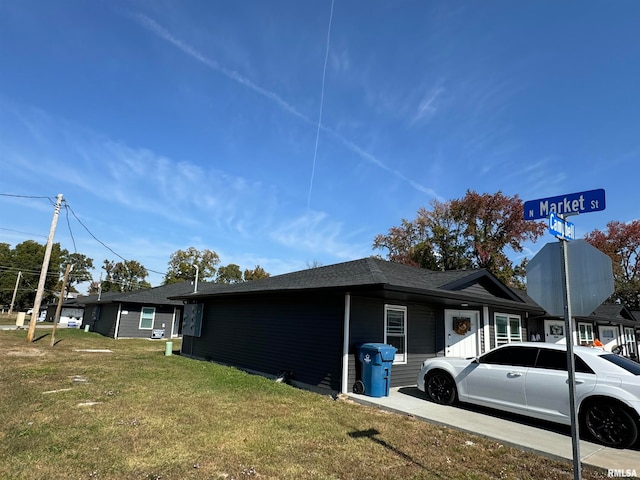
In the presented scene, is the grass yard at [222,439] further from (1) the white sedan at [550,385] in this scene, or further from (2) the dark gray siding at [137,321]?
(2) the dark gray siding at [137,321]

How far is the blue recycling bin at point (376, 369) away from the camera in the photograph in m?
8.55

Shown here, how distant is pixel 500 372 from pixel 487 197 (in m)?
27.4

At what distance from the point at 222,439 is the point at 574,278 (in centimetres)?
488

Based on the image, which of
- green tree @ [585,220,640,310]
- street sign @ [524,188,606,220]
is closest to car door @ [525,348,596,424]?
street sign @ [524,188,606,220]

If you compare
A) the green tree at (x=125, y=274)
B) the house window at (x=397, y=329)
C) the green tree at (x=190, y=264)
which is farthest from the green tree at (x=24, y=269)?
the house window at (x=397, y=329)

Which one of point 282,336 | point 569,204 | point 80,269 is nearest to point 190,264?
point 80,269

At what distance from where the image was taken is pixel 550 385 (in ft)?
20.5

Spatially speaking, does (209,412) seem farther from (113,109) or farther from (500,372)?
(113,109)

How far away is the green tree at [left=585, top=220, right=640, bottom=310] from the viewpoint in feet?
126

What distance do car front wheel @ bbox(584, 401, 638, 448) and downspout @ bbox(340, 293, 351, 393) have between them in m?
4.68

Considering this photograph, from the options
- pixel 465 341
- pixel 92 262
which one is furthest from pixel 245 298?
pixel 92 262

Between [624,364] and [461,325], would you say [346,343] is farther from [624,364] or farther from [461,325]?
[624,364]

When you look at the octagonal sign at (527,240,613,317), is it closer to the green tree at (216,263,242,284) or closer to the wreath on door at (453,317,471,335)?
the wreath on door at (453,317,471,335)

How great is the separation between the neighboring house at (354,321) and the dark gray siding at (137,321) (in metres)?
14.5
